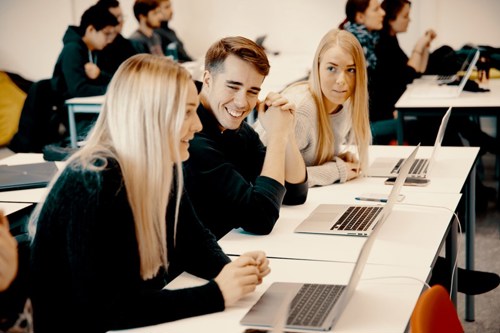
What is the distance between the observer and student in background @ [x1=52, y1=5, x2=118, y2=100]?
4.97m

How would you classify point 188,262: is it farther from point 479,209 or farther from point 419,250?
point 479,209

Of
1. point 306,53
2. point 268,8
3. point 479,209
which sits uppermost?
point 268,8

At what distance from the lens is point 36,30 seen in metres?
7.09

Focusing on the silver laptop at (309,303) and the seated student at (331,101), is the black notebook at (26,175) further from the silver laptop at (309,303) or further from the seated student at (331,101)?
the silver laptop at (309,303)

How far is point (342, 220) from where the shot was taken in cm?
218

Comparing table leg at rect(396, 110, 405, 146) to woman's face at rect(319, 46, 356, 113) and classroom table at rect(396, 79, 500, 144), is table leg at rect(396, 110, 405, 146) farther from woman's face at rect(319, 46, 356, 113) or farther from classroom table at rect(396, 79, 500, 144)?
woman's face at rect(319, 46, 356, 113)

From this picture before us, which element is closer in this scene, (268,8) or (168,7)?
(168,7)

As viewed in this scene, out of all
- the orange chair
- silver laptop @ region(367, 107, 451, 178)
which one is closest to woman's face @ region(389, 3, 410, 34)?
silver laptop @ region(367, 107, 451, 178)

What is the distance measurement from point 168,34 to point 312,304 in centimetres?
587

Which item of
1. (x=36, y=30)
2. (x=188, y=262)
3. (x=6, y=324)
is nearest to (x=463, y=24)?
(x=36, y=30)

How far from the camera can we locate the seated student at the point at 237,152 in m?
2.08

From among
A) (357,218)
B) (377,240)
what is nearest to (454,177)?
(357,218)

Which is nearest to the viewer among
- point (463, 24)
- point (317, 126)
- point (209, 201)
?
point (209, 201)

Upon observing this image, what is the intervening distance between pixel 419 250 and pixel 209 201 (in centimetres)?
62
